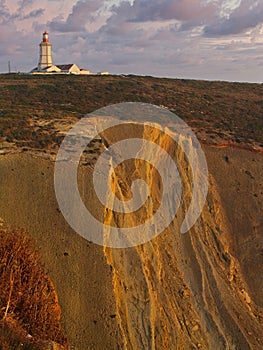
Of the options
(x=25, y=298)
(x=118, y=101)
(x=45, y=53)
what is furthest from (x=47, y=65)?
(x=25, y=298)

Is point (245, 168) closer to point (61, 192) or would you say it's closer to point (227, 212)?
point (227, 212)

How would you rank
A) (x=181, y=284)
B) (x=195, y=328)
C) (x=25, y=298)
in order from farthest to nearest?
(x=181, y=284) → (x=195, y=328) → (x=25, y=298)

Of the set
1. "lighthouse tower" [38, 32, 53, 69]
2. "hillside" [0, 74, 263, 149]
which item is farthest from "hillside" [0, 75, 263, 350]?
"lighthouse tower" [38, 32, 53, 69]

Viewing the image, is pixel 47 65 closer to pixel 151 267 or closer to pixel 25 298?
pixel 151 267

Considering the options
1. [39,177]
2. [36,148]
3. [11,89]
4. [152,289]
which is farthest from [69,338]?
[11,89]

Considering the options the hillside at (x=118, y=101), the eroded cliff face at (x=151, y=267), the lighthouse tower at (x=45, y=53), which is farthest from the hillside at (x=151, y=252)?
the lighthouse tower at (x=45, y=53)

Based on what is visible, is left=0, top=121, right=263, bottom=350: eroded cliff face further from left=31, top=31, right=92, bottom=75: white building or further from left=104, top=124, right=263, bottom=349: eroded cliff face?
left=31, top=31, right=92, bottom=75: white building

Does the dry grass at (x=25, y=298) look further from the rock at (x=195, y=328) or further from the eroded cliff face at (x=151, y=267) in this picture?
the rock at (x=195, y=328)
